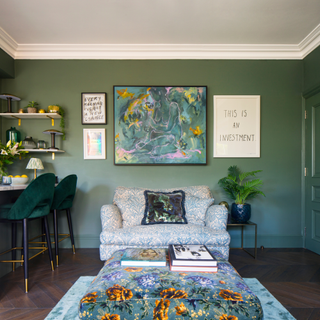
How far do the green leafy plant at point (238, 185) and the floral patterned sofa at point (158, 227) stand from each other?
0.36 meters

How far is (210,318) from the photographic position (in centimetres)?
114

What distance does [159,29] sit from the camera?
288cm

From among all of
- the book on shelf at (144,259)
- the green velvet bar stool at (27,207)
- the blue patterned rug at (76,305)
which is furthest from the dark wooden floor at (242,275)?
the book on shelf at (144,259)

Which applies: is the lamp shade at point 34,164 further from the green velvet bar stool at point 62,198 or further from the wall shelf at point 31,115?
the wall shelf at point 31,115

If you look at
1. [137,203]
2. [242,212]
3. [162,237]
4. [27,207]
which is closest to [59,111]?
[27,207]

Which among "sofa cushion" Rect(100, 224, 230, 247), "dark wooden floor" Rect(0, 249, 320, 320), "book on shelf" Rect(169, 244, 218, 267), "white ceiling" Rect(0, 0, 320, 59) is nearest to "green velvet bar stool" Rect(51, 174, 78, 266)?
"dark wooden floor" Rect(0, 249, 320, 320)

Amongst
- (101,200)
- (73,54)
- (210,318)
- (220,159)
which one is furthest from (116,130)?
(210,318)

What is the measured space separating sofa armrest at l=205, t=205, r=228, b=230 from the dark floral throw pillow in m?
0.30

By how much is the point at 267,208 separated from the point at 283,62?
2.16 metres

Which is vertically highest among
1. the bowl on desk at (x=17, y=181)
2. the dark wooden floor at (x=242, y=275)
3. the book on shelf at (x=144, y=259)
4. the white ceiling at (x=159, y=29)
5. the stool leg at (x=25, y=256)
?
the white ceiling at (x=159, y=29)

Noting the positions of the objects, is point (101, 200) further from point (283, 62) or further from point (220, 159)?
point (283, 62)

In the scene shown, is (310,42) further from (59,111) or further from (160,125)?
(59,111)

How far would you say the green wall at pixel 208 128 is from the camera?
3307 mm

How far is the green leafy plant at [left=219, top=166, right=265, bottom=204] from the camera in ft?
9.59
